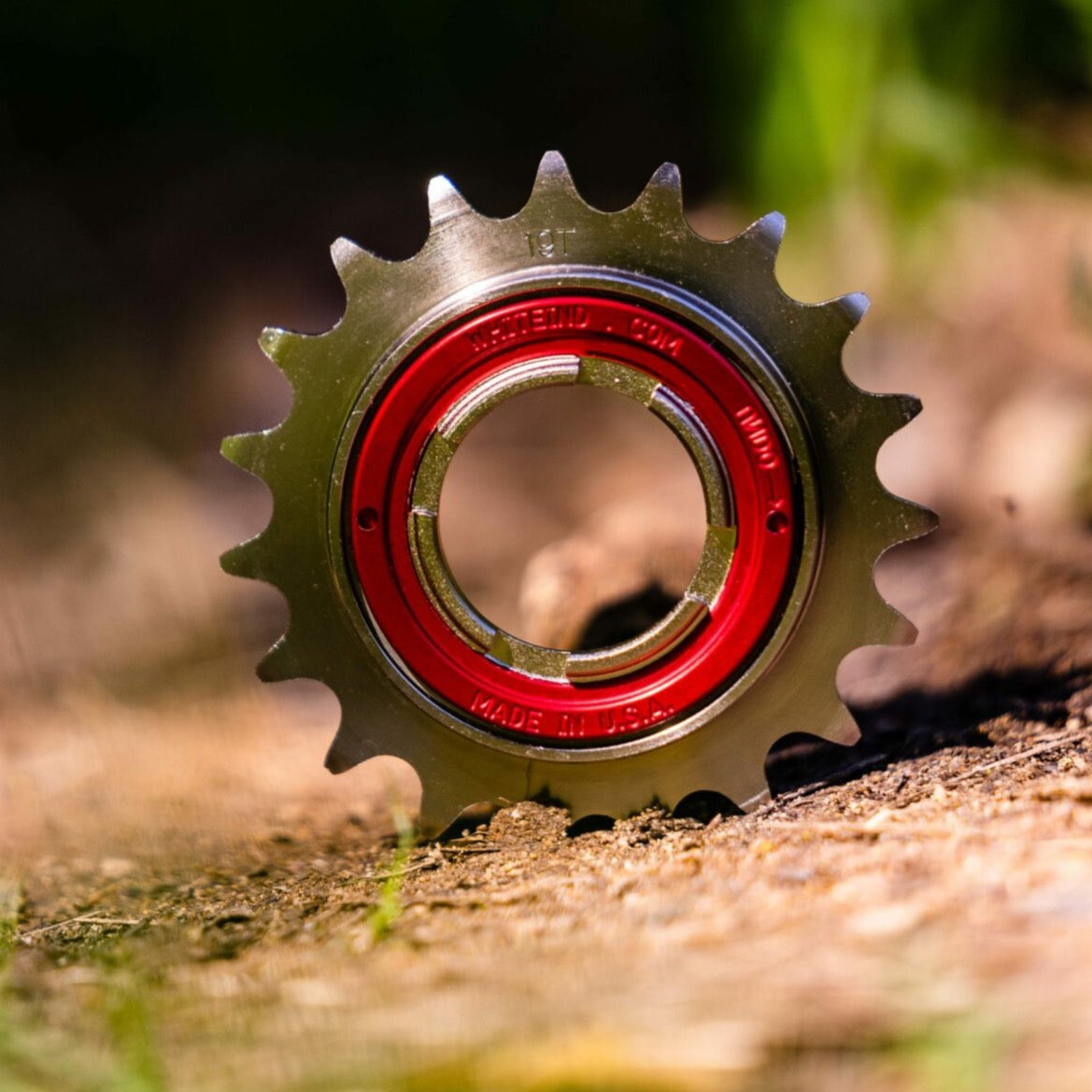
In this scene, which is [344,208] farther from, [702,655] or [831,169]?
[702,655]

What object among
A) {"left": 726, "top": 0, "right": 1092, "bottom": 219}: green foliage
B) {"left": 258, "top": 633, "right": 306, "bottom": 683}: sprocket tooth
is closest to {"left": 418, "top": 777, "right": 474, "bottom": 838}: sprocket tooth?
{"left": 258, "top": 633, "right": 306, "bottom": 683}: sprocket tooth

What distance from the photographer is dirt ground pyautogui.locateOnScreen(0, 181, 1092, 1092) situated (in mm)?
710

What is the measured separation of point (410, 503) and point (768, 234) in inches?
14.5

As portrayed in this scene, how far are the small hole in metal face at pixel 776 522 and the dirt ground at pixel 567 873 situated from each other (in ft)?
0.79

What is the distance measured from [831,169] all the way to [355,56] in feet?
2.42

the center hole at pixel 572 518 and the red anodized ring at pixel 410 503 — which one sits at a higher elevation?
the center hole at pixel 572 518

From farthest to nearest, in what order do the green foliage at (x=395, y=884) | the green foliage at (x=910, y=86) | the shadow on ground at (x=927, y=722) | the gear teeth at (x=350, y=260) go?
the green foliage at (x=910, y=86) → the shadow on ground at (x=927, y=722) → the gear teeth at (x=350, y=260) → the green foliage at (x=395, y=884)

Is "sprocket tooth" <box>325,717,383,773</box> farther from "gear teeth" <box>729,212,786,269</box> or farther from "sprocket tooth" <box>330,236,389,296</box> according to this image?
"gear teeth" <box>729,212,786,269</box>

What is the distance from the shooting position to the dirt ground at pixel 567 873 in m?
0.71

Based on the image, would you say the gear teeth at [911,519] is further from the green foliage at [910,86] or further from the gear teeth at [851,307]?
the green foliage at [910,86]

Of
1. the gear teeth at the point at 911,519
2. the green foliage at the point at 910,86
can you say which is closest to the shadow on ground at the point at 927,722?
the gear teeth at the point at 911,519

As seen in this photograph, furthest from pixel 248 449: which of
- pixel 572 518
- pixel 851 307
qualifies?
pixel 572 518

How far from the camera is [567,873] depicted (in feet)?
3.44

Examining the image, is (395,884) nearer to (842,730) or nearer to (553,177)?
(842,730)
